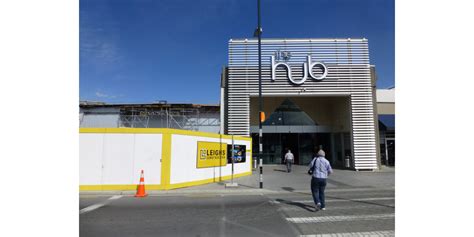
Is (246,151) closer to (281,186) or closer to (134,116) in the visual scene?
(281,186)

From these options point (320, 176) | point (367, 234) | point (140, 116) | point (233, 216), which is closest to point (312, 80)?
point (320, 176)

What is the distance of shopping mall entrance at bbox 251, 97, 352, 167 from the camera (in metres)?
23.6

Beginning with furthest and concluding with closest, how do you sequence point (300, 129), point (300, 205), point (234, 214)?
point (300, 129)
point (300, 205)
point (234, 214)

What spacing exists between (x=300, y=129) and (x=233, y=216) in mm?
17867

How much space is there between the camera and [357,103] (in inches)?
792

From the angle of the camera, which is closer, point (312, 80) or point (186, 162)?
point (186, 162)

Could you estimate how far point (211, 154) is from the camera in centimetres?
1425

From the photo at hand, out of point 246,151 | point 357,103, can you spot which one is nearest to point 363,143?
point 357,103

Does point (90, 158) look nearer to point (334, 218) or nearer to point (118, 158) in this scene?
point (118, 158)

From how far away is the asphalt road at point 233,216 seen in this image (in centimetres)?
562

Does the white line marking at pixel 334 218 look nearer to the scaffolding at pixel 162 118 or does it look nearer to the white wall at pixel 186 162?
the white wall at pixel 186 162

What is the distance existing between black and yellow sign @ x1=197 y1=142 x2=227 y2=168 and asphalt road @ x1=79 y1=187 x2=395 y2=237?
11.3ft

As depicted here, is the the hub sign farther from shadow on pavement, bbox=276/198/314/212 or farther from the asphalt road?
shadow on pavement, bbox=276/198/314/212
